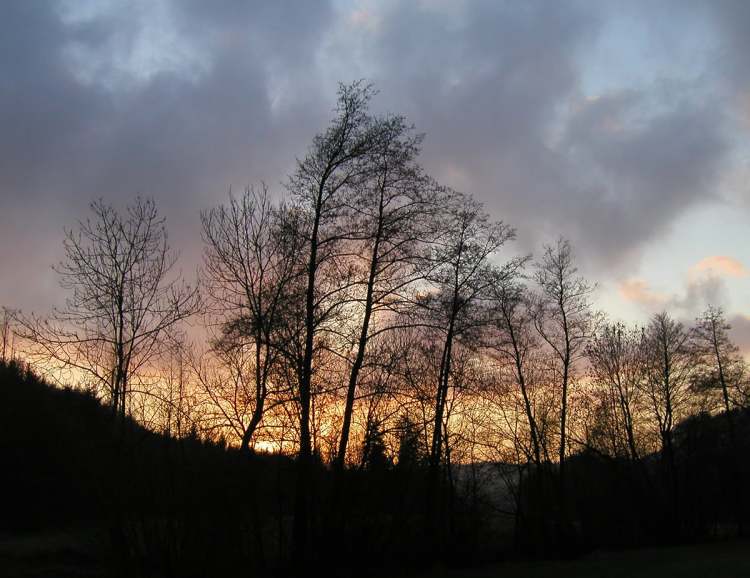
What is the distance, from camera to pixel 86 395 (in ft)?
55.1

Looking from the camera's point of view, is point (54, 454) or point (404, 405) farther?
point (54, 454)

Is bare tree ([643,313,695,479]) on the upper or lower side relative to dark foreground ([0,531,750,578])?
upper

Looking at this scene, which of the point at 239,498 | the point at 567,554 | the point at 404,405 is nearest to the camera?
the point at 239,498

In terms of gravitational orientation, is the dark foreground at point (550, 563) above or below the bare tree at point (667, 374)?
below

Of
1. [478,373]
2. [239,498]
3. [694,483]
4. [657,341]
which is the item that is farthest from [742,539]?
[239,498]

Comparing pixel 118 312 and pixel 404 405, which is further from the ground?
pixel 118 312

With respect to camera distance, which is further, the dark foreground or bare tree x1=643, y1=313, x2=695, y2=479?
bare tree x1=643, y1=313, x2=695, y2=479

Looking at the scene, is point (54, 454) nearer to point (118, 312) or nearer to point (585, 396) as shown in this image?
point (118, 312)

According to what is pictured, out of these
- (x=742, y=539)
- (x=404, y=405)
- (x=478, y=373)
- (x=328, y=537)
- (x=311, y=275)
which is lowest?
(x=742, y=539)

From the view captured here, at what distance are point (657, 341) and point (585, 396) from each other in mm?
7632

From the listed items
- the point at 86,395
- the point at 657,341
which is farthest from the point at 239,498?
the point at 657,341

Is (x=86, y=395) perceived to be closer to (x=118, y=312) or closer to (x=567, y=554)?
(x=118, y=312)

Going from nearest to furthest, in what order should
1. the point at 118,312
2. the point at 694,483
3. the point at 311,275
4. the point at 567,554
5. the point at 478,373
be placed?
the point at 118,312
the point at 311,275
the point at 478,373
the point at 567,554
the point at 694,483

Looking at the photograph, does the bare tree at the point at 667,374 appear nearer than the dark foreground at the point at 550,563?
No
